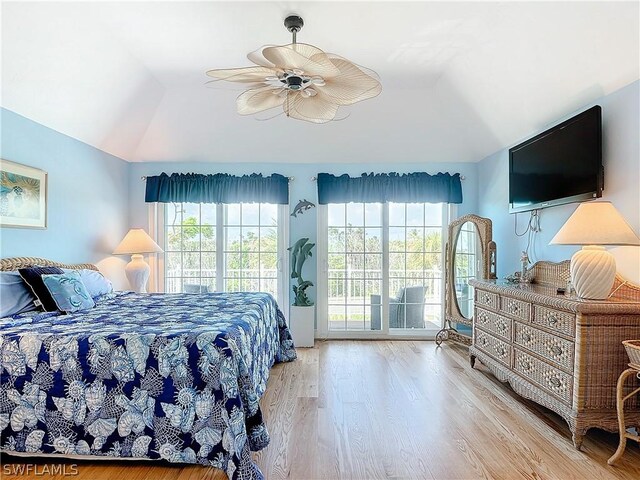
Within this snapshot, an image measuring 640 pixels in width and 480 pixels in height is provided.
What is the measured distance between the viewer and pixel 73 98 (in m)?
3.33

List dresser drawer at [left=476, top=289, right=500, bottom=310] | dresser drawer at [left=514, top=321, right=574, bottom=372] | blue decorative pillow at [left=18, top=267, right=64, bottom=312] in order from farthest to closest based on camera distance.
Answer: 1. dresser drawer at [left=476, top=289, right=500, bottom=310]
2. blue decorative pillow at [left=18, top=267, right=64, bottom=312]
3. dresser drawer at [left=514, top=321, right=574, bottom=372]

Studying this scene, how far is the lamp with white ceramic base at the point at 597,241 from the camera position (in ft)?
7.48

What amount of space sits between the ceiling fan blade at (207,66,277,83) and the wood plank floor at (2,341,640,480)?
2252 mm

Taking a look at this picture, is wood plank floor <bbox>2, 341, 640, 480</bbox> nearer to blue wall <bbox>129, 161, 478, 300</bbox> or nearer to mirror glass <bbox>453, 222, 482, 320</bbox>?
mirror glass <bbox>453, 222, 482, 320</bbox>

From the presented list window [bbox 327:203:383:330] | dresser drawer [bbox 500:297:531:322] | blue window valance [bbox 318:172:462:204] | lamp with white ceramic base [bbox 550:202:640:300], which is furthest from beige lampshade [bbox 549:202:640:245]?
window [bbox 327:203:383:330]

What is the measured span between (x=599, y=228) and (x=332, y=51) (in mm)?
2491

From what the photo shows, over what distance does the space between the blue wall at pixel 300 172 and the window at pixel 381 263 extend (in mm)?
234

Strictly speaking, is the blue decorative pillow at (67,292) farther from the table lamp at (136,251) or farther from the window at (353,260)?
the window at (353,260)

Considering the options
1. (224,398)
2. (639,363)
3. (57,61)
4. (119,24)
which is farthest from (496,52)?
(57,61)

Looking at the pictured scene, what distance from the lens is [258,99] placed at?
102 inches

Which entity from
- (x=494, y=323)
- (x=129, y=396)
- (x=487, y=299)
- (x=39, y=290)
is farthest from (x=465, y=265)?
(x=39, y=290)

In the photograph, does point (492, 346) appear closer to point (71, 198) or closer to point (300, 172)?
point (300, 172)

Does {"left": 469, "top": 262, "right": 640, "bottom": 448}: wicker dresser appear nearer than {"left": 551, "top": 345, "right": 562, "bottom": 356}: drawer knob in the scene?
Yes

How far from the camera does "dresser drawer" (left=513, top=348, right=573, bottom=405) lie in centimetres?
232
